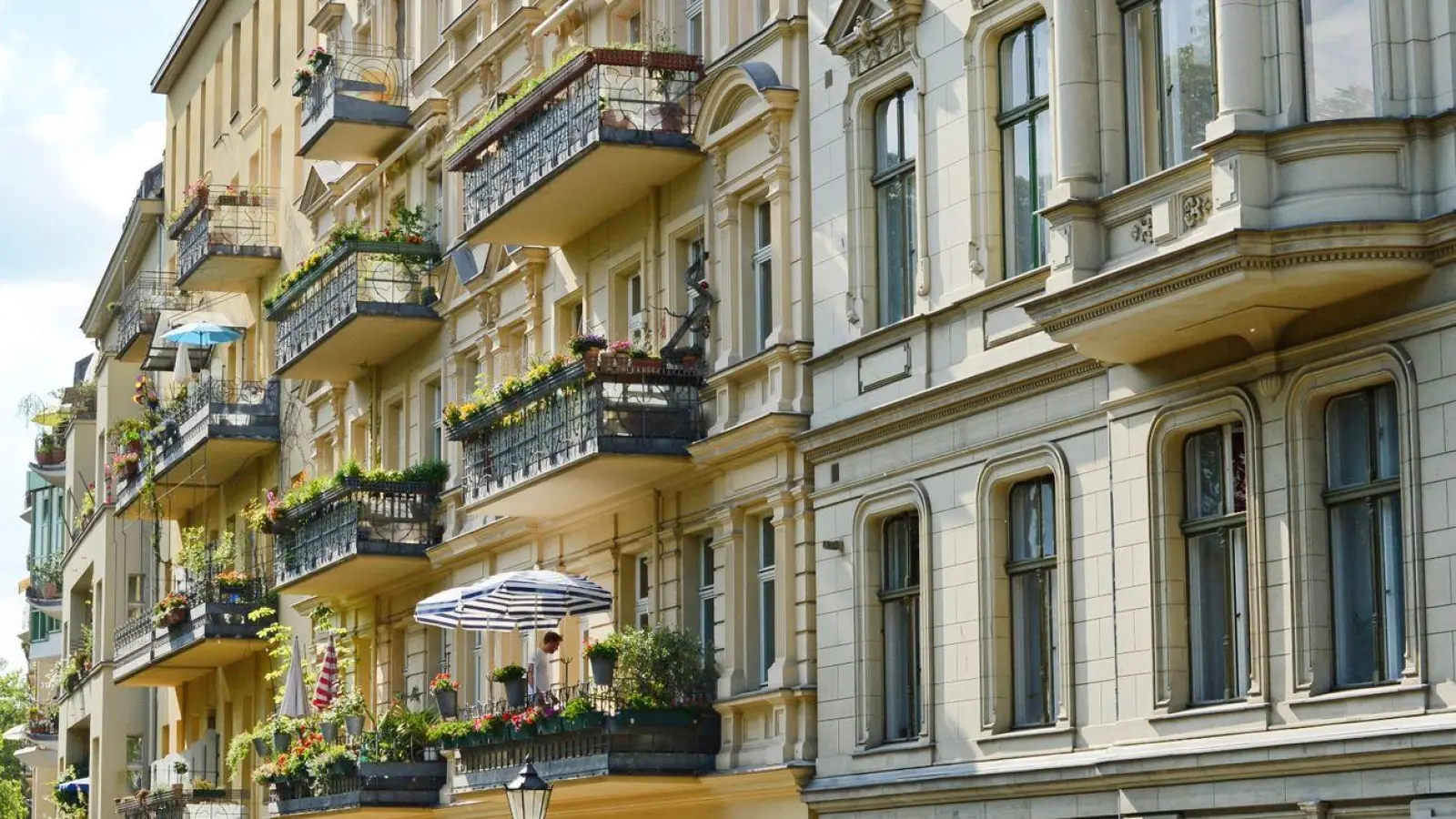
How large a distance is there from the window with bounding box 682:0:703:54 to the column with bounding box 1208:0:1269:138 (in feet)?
40.4

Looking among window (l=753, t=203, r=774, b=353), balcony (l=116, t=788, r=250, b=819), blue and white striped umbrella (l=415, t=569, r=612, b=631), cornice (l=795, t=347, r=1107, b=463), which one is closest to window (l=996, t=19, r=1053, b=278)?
cornice (l=795, t=347, r=1107, b=463)

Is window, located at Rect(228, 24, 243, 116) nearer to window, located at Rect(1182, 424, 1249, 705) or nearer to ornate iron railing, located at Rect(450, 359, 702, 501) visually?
ornate iron railing, located at Rect(450, 359, 702, 501)

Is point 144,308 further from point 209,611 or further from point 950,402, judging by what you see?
point 950,402

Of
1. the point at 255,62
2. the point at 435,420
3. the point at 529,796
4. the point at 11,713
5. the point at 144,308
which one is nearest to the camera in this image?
the point at 529,796

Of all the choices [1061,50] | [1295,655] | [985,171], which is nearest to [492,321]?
[985,171]

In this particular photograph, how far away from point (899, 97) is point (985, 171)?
2.22 meters

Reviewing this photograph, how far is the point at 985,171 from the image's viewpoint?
24344 millimetres

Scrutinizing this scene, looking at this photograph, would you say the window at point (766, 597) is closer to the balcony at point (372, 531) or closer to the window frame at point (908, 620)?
the window frame at point (908, 620)

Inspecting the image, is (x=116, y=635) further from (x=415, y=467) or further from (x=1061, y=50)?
(x=1061, y=50)

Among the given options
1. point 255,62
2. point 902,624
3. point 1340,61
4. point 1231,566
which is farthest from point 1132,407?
point 255,62

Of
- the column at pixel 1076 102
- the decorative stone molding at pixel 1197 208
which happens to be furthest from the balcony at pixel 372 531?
the decorative stone molding at pixel 1197 208

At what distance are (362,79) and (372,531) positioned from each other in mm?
8177

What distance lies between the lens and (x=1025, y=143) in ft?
78.8

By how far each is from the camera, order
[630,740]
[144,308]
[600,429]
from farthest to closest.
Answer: [144,308] → [600,429] → [630,740]
